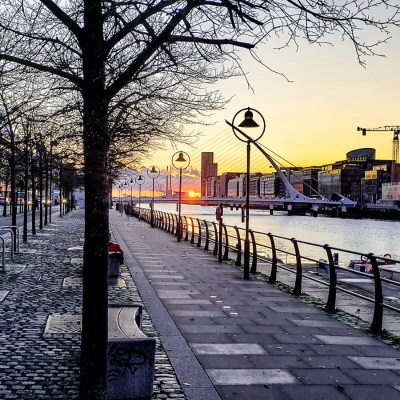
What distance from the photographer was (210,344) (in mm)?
7355

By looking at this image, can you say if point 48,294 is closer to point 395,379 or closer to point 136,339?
point 136,339

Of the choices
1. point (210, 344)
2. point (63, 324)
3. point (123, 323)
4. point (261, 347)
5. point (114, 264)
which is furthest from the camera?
point (114, 264)

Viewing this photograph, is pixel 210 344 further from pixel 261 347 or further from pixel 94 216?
pixel 94 216

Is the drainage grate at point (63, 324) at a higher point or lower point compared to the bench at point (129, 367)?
lower

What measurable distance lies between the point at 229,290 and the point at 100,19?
8.44 metres

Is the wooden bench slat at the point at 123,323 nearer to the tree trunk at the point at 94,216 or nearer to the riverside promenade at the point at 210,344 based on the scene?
the riverside promenade at the point at 210,344

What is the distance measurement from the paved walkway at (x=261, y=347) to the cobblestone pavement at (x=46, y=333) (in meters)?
0.30

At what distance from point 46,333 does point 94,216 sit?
3.86 m

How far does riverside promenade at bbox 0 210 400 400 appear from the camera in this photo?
5598 millimetres

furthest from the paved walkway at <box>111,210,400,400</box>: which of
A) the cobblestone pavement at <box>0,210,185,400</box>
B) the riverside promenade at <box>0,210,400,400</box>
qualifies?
the cobblestone pavement at <box>0,210,185,400</box>

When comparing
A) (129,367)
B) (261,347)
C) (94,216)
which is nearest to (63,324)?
(261,347)

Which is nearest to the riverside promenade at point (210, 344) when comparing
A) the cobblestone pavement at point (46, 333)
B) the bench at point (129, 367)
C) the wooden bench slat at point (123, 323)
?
the cobblestone pavement at point (46, 333)

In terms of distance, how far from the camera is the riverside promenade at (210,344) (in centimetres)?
560

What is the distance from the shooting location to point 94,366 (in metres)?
4.39
